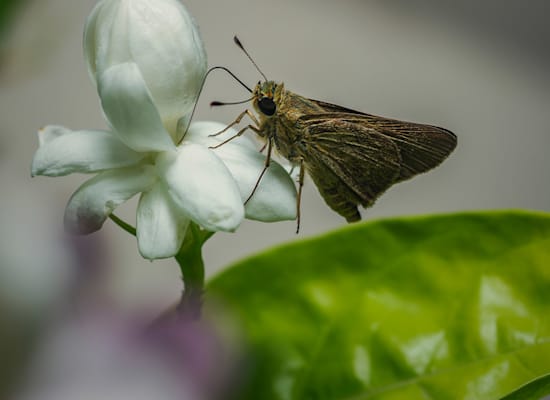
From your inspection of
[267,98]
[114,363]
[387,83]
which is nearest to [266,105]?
[267,98]

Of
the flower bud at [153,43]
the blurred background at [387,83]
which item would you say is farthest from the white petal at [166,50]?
the blurred background at [387,83]

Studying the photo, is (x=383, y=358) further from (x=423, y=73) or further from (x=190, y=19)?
(x=423, y=73)

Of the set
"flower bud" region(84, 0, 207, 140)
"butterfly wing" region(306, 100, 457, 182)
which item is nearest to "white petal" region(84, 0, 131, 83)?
"flower bud" region(84, 0, 207, 140)

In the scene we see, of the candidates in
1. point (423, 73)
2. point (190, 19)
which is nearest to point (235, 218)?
point (190, 19)

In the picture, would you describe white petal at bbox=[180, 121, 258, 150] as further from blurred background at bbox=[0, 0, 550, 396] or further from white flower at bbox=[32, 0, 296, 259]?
blurred background at bbox=[0, 0, 550, 396]

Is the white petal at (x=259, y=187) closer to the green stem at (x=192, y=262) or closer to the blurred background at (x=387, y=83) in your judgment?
the green stem at (x=192, y=262)
